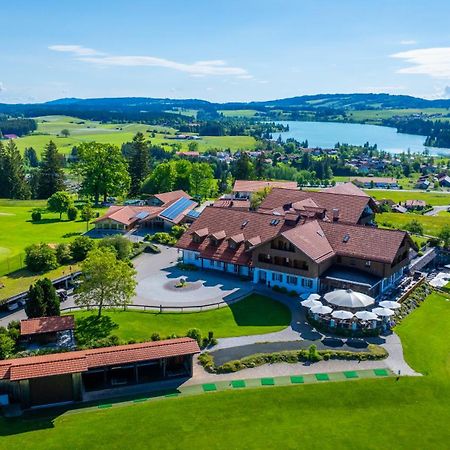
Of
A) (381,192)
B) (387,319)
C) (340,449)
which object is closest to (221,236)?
(387,319)

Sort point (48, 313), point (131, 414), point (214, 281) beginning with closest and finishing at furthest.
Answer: point (131, 414)
point (48, 313)
point (214, 281)

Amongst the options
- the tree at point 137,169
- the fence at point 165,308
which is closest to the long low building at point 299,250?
the fence at point 165,308

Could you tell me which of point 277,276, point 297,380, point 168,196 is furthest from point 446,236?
point 168,196

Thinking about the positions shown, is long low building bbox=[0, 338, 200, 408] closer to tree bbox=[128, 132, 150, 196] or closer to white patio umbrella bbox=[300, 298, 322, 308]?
white patio umbrella bbox=[300, 298, 322, 308]

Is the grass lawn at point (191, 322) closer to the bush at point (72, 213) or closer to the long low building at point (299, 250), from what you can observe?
the long low building at point (299, 250)

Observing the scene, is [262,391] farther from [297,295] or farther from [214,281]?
[214,281]

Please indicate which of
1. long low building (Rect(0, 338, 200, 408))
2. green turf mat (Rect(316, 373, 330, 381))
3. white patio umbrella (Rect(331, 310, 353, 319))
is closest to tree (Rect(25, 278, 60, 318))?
long low building (Rect(0, 338, 200, 408))
